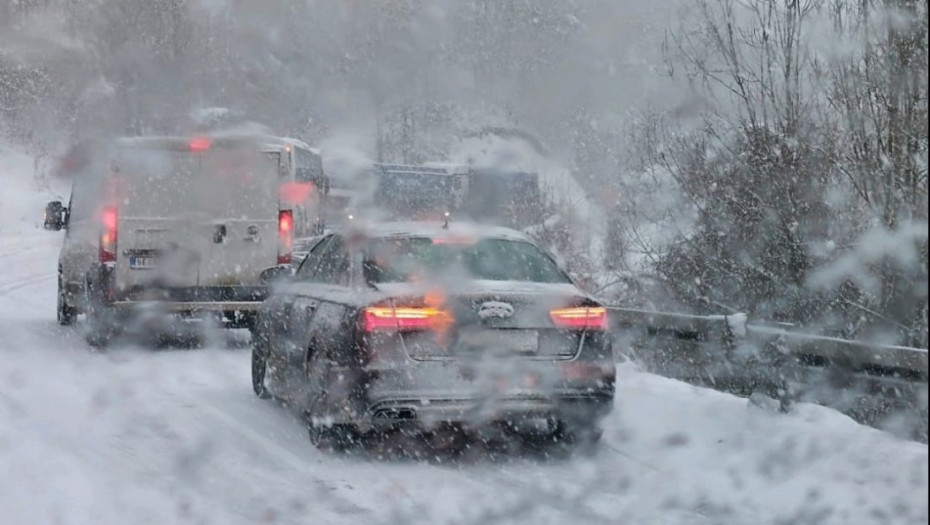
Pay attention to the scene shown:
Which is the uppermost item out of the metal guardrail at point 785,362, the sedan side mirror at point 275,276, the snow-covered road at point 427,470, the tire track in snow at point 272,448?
the sedan side mirror at point 275,276

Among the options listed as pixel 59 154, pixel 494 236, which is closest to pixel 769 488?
pixel 494 236

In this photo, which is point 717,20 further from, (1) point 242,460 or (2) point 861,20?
(1) point 242,460

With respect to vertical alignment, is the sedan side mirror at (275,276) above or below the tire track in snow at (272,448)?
above

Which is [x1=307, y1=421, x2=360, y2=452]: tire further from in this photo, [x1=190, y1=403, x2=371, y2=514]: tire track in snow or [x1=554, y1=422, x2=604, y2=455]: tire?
[x1=554, y1=422, x2=604, y2=455]: tire

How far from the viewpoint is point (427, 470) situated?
6949 mm

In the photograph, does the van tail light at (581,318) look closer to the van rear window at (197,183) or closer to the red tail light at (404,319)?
the red tail light at (404,319)

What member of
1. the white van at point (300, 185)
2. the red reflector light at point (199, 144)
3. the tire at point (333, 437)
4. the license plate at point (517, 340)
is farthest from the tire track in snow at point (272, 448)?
the white van at point (300, 185)

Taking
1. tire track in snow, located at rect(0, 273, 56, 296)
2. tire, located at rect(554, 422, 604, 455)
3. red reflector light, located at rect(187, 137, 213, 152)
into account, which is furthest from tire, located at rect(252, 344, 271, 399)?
tire track in snow, located at rect(0, 273, 56, 296)

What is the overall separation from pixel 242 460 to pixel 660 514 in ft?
8.72

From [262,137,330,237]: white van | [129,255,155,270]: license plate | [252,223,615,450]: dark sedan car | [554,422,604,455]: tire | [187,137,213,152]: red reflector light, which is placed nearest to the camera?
[252,223,615,450]: dark sedan car

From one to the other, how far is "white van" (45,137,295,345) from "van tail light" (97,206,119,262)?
1 cm

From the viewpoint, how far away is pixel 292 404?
8.30m

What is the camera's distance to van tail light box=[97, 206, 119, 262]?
40.3ft

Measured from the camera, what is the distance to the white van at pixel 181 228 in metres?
12.3
